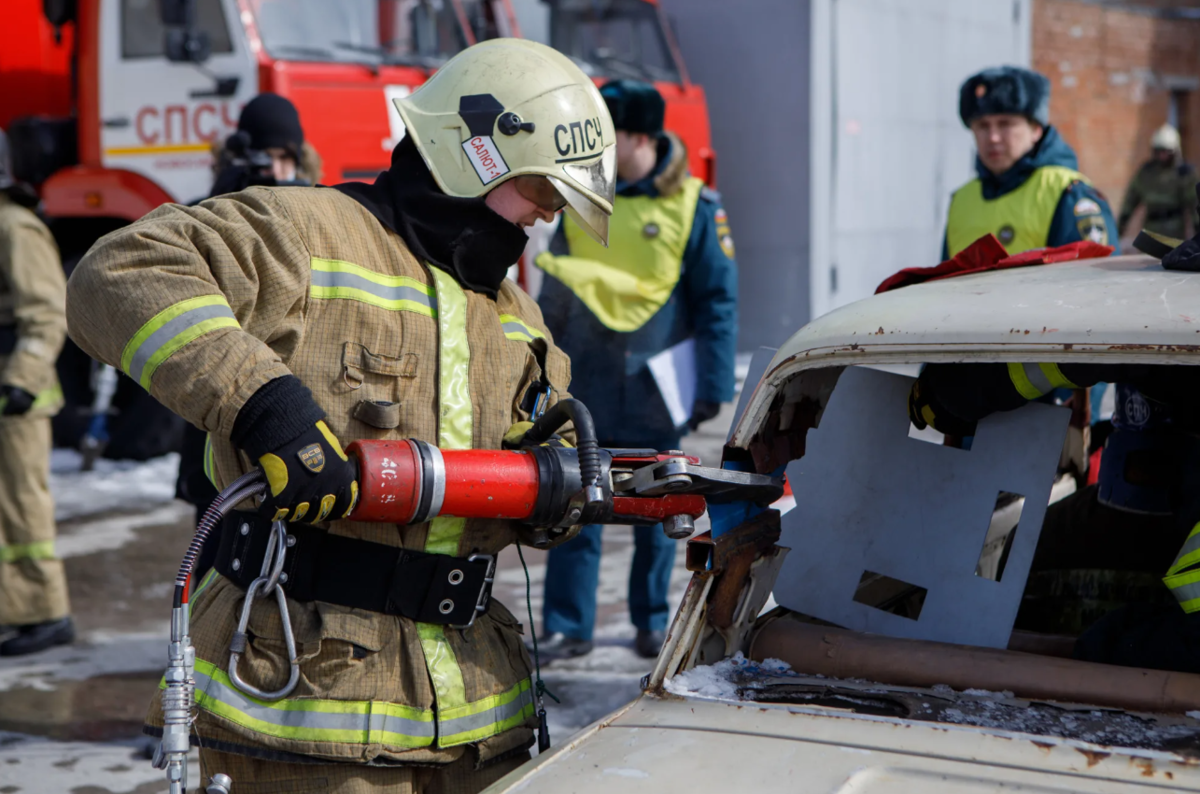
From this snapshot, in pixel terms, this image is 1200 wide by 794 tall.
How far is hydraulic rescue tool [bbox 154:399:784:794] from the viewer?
1771 mm

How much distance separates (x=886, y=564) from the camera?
7.71ft

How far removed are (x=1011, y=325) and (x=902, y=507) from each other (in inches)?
23.6

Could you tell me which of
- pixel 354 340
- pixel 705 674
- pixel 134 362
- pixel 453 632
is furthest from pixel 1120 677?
pixel 134 362

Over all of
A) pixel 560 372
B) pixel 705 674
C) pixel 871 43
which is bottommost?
pixel 705 674

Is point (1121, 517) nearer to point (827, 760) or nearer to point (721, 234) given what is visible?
point (827, 760)

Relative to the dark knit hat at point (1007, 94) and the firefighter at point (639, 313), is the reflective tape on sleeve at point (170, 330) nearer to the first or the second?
the firefighter at point (639, 313)

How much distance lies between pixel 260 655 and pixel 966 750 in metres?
1.02

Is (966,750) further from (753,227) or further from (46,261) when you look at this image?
(753,227)

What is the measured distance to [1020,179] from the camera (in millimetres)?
4297

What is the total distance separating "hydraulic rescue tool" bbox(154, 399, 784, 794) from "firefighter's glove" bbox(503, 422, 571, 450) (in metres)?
0.01

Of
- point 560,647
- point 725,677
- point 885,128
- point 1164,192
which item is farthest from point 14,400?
point 1164,192

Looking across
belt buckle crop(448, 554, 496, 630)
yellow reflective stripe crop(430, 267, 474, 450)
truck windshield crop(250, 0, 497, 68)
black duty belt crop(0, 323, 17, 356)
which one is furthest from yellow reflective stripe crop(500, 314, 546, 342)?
truck windshield crop(250, 0, 497, 68)

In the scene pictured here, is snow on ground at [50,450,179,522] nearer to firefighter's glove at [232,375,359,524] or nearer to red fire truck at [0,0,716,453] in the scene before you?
red fire truck at [0,0,716,453]

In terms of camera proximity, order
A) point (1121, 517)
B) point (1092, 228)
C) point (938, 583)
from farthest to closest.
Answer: point (1092, 228) → point (1121, 517) → point (938, 583)
